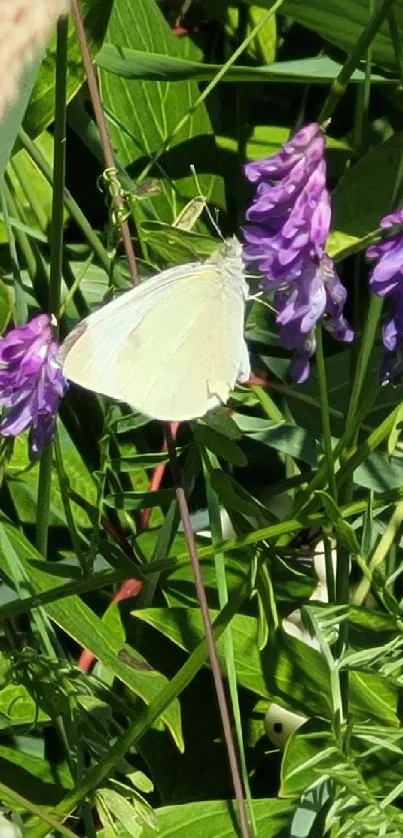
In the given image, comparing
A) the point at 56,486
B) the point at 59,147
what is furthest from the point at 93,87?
the point at 56,486

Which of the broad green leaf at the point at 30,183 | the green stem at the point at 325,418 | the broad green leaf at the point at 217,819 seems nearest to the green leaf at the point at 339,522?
the green stem at the point at 325,418

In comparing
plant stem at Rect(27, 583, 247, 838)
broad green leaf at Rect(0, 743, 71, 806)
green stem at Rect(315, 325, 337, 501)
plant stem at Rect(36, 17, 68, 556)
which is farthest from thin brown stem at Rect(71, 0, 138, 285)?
broad green leaf at Rect(0, 743, 71, 806)

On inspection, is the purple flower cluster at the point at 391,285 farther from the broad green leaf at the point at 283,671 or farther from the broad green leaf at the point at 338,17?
the broad green leaf at the point at 338,17

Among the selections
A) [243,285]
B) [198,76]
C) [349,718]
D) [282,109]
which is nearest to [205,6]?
[282,109]

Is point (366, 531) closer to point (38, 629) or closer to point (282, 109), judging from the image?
point (38, 629)

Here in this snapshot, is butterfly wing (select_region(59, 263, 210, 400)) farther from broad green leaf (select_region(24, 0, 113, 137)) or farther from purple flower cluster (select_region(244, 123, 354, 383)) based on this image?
broad green leaf (select_region(24, 0, 113, 137))

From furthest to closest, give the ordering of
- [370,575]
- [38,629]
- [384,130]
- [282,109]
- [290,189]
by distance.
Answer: [282,109] < [384,130] < [38,629] < [370,575] < [290,189]
